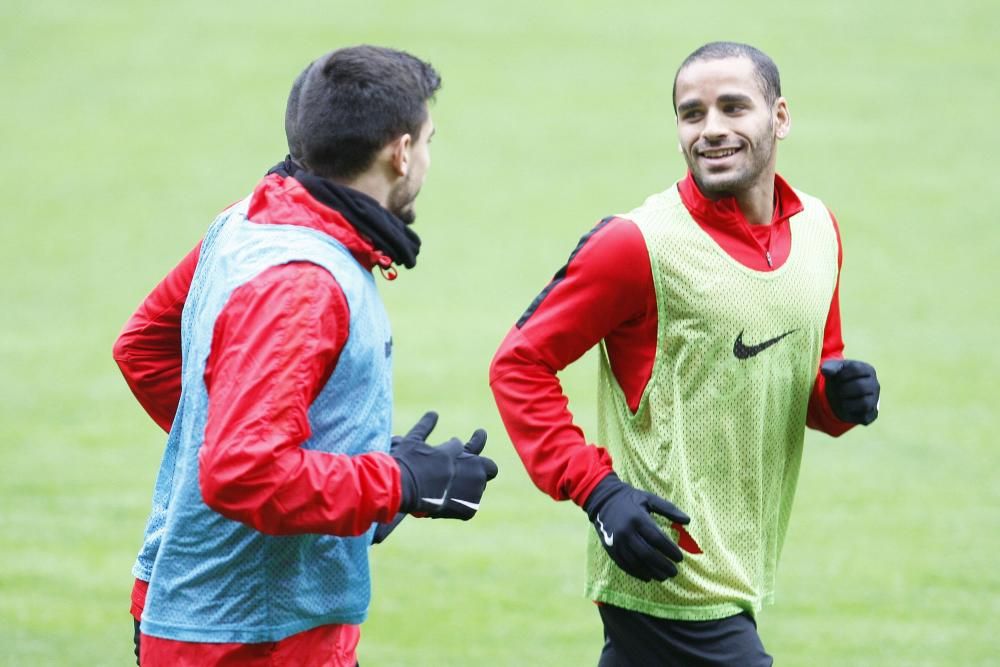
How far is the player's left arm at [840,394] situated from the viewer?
3.83 meters

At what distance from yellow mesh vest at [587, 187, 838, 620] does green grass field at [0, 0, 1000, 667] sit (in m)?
3.24

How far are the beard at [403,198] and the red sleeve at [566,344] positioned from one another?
601 millimetres

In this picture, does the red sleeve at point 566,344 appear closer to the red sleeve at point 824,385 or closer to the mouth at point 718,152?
the mouth at point 718,152

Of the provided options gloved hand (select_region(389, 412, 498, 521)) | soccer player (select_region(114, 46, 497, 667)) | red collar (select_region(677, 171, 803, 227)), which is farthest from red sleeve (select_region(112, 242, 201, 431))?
red collar (select_region(677, 171, 803, 227))

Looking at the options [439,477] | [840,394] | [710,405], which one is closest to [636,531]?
[710,405]

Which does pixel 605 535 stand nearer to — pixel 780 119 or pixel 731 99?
pixel 731 99

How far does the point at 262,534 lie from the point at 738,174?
1548 mm

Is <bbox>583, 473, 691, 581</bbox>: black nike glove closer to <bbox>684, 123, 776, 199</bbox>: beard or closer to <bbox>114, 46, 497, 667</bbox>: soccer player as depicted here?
<bbox>114, 46, 497, 667</bbox>: soccer player

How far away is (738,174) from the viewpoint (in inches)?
150

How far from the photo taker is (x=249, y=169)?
1789cm

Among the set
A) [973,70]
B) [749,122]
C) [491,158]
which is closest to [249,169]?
[491,158]

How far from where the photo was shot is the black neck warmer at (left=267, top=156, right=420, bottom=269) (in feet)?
10.1

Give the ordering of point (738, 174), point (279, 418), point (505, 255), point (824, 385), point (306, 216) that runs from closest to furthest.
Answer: point (279, 418) → point (306, 216) → point (738, 174) → point (824, 385) → point (505, 255)

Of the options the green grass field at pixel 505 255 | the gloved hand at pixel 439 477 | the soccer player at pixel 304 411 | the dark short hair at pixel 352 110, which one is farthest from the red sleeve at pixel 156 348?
the green grass field at pixel 505 255
